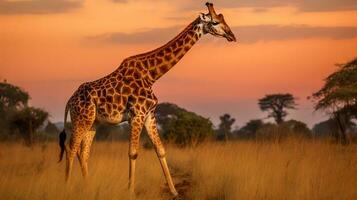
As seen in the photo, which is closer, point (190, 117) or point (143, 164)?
point (143, 164)

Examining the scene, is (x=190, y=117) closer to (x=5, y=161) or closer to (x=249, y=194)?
(x=5, y=161)

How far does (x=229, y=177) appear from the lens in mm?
11477

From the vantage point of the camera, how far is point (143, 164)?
14.8 metres

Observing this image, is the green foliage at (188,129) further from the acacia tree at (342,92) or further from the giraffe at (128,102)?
the giraffe at (128,102)

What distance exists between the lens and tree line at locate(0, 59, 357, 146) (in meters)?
22.9

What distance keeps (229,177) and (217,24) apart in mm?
2419

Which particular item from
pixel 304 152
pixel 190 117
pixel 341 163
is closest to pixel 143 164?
pixel 304 152

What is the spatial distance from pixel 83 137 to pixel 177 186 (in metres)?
2.09

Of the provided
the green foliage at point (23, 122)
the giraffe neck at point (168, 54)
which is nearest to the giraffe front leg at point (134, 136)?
the giraffe neck at point (168, 54)

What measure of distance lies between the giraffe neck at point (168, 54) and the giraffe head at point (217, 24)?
0.77 feet

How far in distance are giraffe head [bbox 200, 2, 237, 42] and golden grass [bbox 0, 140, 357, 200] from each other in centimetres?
222

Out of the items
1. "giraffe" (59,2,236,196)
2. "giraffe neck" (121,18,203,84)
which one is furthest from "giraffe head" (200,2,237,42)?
"giraffe neck" (121,18,203,84)

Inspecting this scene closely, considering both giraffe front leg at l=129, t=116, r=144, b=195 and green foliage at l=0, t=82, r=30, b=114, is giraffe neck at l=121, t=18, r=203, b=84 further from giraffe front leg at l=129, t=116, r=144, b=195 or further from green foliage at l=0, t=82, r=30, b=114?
green foliage at l=0, t=82, r=30, b=114

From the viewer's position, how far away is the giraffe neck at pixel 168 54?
11.6 m
